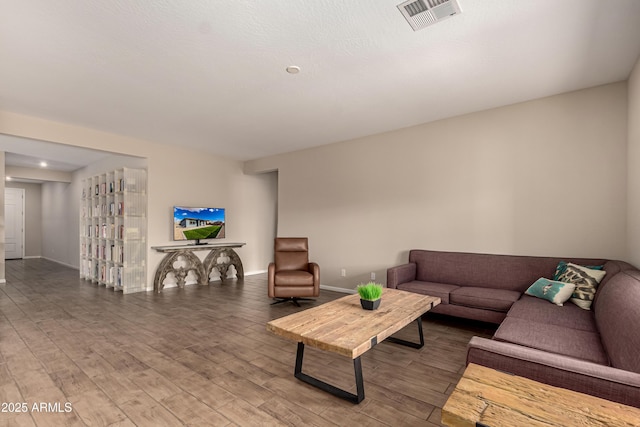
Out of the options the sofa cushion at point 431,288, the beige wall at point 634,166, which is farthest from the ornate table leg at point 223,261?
the beige wall at point 634,166

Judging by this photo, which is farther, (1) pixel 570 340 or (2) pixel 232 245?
(2) pixel 232 245

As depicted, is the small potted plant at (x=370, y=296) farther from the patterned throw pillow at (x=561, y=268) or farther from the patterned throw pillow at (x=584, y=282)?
the patterned throw pillow at (x=561, y=268)

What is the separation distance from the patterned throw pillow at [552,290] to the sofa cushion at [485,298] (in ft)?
0.58

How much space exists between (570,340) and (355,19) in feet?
8.33

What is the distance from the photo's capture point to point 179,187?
5.68 metres

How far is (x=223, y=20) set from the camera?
2.09 meters

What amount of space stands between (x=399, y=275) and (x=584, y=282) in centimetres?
169

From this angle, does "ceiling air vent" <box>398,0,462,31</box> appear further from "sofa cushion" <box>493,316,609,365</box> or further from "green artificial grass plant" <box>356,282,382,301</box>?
"sofa cushion" <box>493,316,609,365</box>

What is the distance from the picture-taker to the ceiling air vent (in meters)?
1.91

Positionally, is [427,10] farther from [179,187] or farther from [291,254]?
[179,187]

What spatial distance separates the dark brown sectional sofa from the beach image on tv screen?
382cm

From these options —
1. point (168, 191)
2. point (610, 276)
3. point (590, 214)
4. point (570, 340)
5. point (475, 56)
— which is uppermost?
point (475, 56)

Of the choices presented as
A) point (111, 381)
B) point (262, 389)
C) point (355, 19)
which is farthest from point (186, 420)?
point (355, 19)

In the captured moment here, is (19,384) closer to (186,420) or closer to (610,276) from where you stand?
(186,420)
